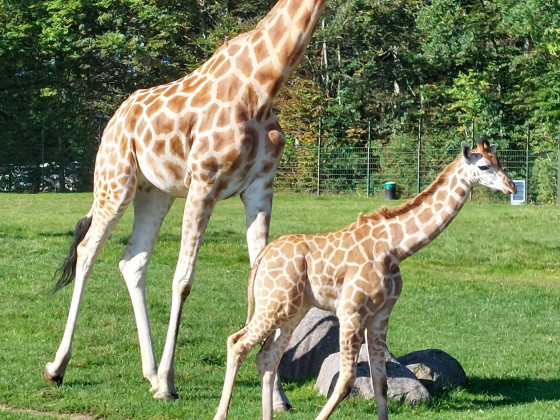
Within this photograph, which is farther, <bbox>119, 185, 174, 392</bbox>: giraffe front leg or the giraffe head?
<bbox>119, 185, 174, 392</bbox>: giraffe front leg

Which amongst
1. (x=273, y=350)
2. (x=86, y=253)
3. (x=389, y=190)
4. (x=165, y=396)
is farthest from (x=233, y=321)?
(x=389, y=190)

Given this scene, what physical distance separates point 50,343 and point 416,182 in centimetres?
2444

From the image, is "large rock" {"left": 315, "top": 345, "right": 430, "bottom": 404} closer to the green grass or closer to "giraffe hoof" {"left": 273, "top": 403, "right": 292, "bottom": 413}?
the green grass

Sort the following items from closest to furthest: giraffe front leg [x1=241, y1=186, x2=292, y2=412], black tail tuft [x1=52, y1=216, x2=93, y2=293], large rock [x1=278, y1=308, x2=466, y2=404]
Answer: giraffe front leg [x1=241, y1=186, x2=292, y2=412], large rock [x1=278, y1=308, x2=466, y2=404], black tail tuft [x1=52, y1=216, x2=93, y2=293]

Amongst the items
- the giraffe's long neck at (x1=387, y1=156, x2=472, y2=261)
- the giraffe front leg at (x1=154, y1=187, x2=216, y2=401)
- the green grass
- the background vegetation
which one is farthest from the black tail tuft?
the background vegetation

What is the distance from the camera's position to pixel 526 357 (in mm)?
10875

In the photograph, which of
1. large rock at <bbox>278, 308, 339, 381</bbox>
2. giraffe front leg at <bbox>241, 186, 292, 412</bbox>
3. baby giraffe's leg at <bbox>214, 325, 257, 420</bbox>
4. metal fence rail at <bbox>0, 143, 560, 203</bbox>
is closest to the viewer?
baby giraffe's leg at <bbox>214, 325, 257, 420</bbox>

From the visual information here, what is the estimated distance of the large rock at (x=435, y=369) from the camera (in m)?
8.98

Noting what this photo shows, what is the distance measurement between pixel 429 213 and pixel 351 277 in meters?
0.77

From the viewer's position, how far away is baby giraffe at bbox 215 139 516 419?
23.5ft

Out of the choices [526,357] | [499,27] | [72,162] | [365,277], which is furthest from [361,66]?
[365,277]

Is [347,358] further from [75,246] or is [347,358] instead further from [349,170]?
[349,170]

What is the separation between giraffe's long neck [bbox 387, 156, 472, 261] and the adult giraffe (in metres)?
1.35

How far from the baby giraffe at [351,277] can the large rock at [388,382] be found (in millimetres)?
1251
